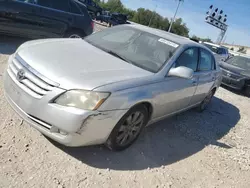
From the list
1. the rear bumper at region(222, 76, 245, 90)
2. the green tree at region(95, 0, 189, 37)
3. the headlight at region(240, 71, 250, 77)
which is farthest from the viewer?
the green tree at region(95, 0, 189, 37)

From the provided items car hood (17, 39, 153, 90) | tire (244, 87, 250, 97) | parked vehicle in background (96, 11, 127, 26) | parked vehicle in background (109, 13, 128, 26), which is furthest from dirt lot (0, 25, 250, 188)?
parked vehicle in background (109, 13, 128, 26)

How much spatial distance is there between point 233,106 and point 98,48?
214 inches

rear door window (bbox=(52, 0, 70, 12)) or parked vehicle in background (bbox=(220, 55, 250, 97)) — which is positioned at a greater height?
rear door window (bbox=(52, 0, 70, 12))

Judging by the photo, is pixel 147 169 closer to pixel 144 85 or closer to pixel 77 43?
pixel 144 85

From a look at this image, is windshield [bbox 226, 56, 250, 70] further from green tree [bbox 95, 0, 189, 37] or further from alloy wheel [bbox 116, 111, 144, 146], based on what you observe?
green tree [bbox 95, 0, 189, 37]

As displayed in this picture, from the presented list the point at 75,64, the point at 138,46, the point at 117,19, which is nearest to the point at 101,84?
the point at 75,64

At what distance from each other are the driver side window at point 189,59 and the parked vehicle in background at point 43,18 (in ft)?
10.6

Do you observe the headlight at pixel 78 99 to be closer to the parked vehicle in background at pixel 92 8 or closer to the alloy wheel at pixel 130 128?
the alloy wheel at pixel 130 128

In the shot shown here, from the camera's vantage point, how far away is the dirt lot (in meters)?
2.88

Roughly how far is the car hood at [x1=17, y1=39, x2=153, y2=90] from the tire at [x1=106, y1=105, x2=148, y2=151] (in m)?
0.47

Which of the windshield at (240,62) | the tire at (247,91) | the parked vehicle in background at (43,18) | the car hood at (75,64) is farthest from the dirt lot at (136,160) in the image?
the windshield at (240,62)

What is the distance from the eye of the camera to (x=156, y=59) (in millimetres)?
4000

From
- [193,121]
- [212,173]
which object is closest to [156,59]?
[212,173]

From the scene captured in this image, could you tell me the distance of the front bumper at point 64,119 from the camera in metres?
2.80
